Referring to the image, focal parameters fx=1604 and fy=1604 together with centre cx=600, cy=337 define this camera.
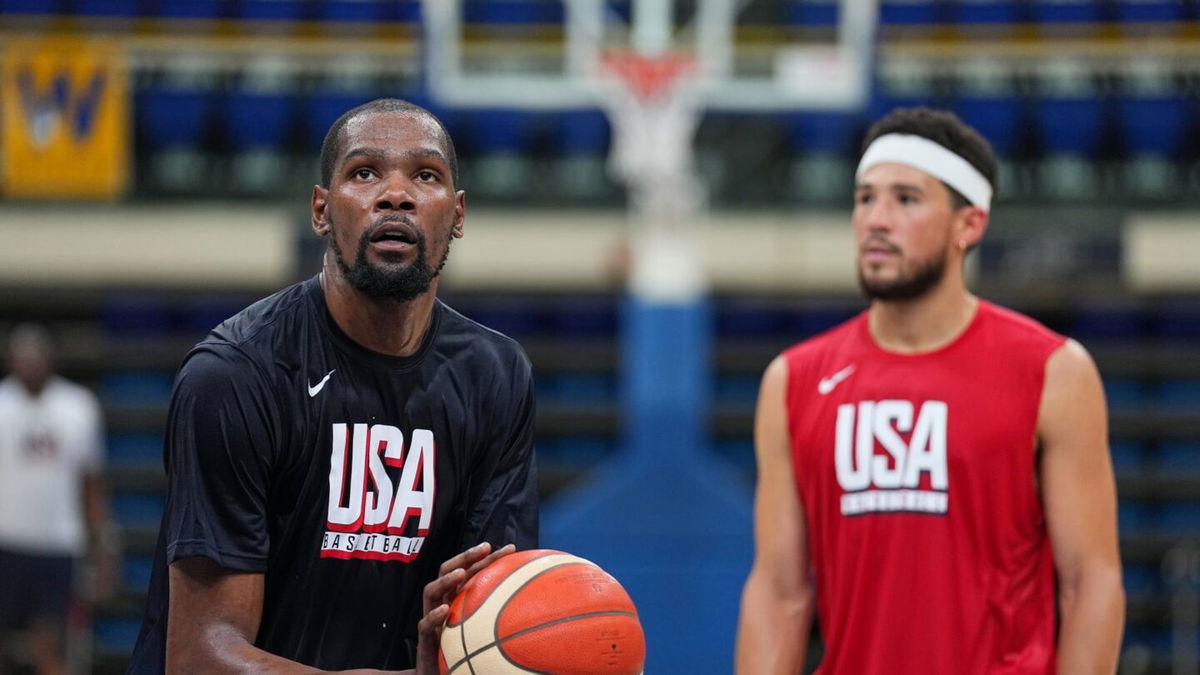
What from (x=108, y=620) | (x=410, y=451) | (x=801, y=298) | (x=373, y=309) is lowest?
(x=108, y=620)

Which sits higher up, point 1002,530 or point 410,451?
point 410,451

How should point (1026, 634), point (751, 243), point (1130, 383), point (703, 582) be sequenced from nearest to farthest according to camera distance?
1. point (1026, 634)
2. point (703, 582)
3. point (1130, 383)
4. point (751, 243)

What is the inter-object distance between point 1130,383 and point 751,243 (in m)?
3.62

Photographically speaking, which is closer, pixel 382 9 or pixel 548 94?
pixel 548 94

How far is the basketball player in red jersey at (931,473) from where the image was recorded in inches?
146

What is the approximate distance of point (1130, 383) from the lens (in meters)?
11.2

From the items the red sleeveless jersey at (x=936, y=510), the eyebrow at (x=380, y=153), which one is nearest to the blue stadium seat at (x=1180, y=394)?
the red sleeveless jersey at (x=936, y=510)

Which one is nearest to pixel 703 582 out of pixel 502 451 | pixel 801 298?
pixel 801 298

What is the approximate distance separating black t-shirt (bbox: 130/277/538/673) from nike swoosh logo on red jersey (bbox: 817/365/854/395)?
43.5 inches

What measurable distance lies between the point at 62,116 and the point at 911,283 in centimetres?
953

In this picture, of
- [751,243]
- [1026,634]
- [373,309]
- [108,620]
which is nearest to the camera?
[373,309]

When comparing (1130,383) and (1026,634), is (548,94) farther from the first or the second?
(1026,634)

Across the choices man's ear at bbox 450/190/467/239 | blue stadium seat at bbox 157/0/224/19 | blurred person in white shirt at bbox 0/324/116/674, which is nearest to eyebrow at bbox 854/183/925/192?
man's ear at bbox 450/190/467/239

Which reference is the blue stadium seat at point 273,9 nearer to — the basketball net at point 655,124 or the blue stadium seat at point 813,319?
the basketball net at point 655,124
